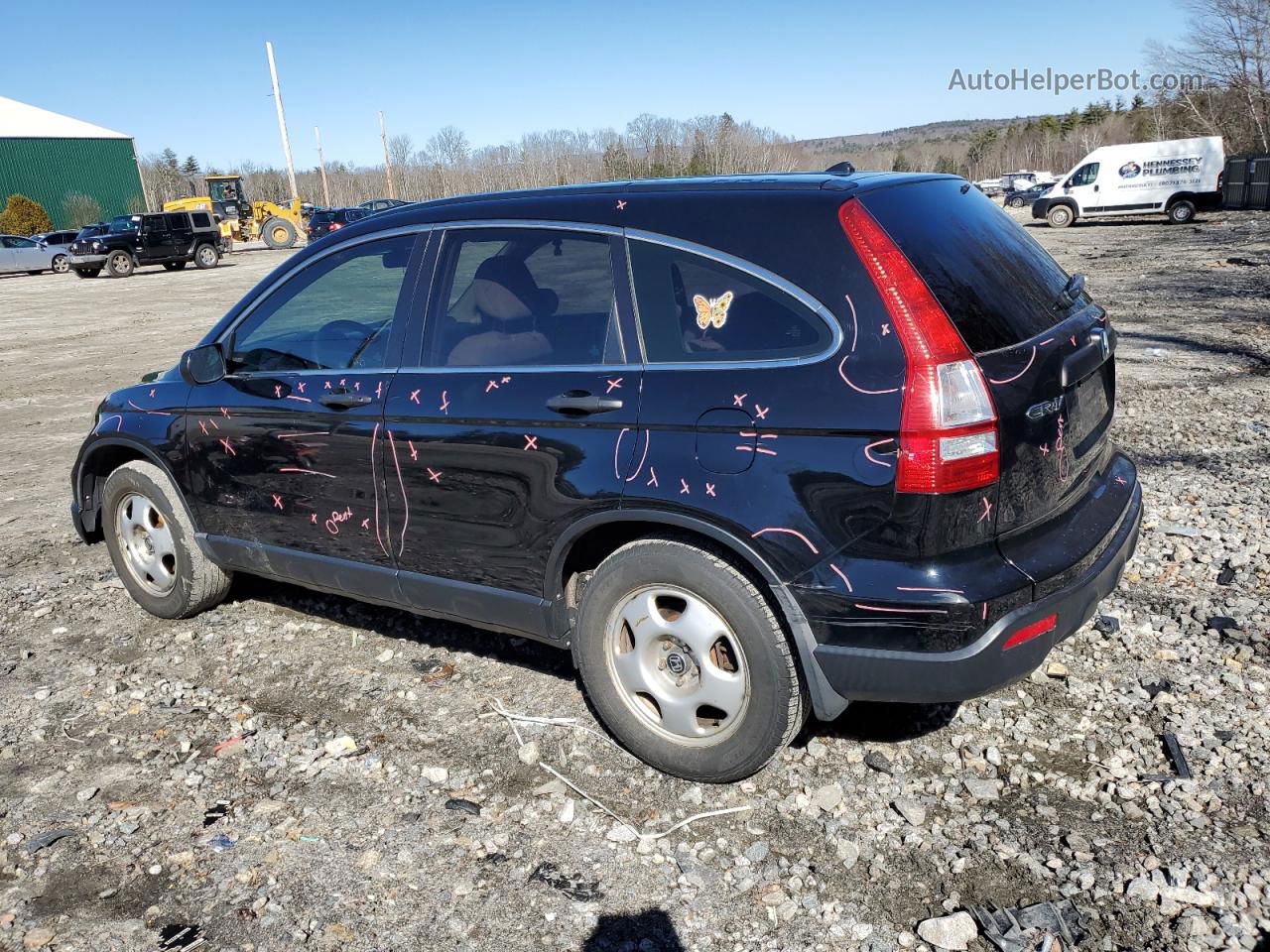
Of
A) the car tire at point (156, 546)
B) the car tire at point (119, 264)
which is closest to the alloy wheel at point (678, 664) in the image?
the car tire at point (156, 546)

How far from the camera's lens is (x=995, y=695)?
366cm

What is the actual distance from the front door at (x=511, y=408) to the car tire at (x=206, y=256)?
3525 cm

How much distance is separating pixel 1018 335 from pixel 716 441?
95 cm

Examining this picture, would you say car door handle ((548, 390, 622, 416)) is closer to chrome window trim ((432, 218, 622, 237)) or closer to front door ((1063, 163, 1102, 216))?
chrome window trim ((432, 218, 622, 237))

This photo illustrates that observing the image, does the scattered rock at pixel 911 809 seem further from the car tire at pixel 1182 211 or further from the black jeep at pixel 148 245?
the black jeep at pixel 148 245

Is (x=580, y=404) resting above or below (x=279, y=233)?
below

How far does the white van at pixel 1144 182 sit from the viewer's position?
27594 mm

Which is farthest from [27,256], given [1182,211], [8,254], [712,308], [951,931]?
[951,931]

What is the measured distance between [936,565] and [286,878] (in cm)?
212

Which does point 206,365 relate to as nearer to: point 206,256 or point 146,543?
point 146,543

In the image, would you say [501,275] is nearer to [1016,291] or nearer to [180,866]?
[1016,291]

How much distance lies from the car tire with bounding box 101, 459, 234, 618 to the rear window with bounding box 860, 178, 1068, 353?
3504 millimetres

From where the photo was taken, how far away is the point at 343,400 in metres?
3.76

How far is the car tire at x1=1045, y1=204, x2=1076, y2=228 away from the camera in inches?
1198
